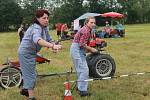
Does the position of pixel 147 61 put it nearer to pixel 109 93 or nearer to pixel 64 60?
pixel 64 60

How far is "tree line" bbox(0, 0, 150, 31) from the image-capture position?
257 feet

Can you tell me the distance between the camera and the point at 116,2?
92.4 m

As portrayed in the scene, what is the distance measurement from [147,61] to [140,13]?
7734 centimetres

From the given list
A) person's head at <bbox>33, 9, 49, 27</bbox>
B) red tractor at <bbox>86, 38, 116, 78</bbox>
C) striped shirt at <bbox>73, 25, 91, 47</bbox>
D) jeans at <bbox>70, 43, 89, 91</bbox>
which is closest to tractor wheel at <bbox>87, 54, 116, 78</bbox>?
red tractor at <bbox>86, 38, 116, 78</bbox>

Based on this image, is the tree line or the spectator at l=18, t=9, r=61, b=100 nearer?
the spectator at l=18, t=9, r=61, b=100

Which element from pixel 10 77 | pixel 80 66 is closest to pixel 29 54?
pixel 80 66

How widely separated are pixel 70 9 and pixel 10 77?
76143mm

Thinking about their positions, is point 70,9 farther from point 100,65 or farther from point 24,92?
point 24,92

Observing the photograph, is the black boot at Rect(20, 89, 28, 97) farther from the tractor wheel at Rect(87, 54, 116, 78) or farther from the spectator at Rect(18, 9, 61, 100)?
the tractor wheel at Rect(87, 54, 116, 78)

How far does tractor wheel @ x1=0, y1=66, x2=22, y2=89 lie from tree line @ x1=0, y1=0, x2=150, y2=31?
2647 inches

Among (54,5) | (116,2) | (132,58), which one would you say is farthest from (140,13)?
(132,58)

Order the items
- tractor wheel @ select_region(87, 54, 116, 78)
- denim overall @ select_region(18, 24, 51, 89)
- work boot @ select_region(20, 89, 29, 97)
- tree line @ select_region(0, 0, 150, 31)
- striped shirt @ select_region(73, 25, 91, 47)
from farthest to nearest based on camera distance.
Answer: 1. tree line @ select_region(0, 0, 150, 31)
2. tractor wheel @ select_region(87, 54, 116, 78)
3. striped shirt @ select_region(73, 25, 91, 47)
4. work boot @ select_region(20, 89, 29, 97)
5. denim overall @ select_region(18, 24, 51, 89)

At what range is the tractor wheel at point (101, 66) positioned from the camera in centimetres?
1001

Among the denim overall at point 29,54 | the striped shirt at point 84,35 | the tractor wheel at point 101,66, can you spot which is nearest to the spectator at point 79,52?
the striped shirt at point 84,35
